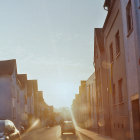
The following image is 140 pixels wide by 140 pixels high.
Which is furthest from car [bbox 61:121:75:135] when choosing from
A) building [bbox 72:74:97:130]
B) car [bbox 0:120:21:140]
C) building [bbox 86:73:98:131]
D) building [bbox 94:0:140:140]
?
car [bbox 0:120:21:140]

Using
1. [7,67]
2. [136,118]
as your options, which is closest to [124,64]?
[136,118]

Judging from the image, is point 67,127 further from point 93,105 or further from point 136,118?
point 136,118

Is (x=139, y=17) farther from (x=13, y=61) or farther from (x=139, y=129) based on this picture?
(x=13, y=61)

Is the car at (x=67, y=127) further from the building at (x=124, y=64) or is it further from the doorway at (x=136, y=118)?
the doorway at (x=136, y=118)

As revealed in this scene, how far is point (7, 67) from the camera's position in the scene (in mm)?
39656

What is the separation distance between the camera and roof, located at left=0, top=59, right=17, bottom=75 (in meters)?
38.5

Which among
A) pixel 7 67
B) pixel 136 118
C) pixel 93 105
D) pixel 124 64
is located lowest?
pixel 136 118

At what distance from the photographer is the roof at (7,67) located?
126 ft

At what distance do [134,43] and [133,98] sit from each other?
8.02 feet

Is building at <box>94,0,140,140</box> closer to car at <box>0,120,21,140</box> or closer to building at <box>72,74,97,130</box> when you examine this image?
car at <box>0,120,21,140</box>

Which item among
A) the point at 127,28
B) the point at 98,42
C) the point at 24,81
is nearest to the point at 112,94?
the point at 127,28

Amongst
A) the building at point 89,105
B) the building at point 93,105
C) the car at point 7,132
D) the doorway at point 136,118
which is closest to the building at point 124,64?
the doorway at point 136,118

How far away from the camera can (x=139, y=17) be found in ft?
37.4

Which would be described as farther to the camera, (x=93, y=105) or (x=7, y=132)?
(x=93, y=105)
